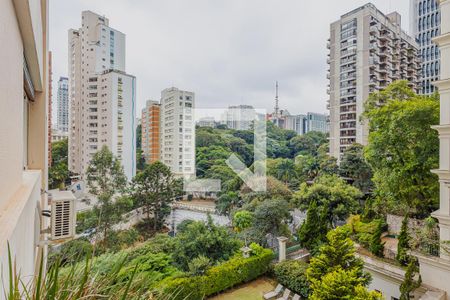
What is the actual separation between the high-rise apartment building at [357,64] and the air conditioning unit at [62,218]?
13.8 metres

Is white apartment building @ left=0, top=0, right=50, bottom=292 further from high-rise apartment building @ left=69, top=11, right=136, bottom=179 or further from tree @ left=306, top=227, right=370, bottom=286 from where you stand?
high-rise apartment building @ left=69, top=11, right=136, bottom=179

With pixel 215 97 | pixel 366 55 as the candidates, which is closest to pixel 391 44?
pixel 366 55

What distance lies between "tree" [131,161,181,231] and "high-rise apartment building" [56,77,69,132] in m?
3.03

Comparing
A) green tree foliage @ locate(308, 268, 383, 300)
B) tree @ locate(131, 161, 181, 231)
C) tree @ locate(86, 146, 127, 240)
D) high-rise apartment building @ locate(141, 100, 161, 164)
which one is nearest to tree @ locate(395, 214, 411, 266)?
green tree foliage @ locate(308, 268, 383, 300)

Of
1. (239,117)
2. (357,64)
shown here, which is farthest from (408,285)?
(357,64)

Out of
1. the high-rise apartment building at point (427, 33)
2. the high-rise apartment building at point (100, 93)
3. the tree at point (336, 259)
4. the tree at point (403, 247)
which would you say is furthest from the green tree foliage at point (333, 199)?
the high-rise apartment building at point (427, 33)

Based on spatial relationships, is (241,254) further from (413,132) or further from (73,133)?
(73,133)

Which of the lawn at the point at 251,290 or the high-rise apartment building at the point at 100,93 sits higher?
the high-rise apartment building at the point at 100,93

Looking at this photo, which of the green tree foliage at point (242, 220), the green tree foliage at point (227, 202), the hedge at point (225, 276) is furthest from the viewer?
the green tree foliage at point (227, 202)

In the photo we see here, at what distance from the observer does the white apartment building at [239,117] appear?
11336 millimetres

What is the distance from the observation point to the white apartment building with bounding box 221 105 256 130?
11.3m

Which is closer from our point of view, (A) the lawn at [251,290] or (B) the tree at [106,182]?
(A) the lawn at [251,290]

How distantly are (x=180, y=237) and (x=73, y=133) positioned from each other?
5.28 m

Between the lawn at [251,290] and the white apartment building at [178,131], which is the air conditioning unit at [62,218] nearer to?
the lawn at [251,290]
